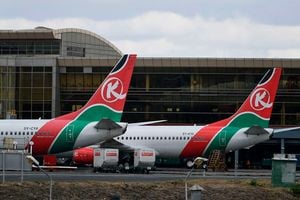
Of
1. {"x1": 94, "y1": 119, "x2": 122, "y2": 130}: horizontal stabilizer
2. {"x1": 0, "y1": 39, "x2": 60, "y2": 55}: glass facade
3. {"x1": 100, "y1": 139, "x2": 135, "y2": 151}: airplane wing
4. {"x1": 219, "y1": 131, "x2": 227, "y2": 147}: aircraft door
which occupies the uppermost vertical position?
{"x1": 0, "y1": 39, "x2": 60, "y2": 55}: glass facade

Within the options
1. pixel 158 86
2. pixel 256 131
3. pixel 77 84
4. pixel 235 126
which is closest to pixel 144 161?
pixel 256 131

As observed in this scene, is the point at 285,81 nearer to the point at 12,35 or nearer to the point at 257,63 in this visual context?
the point at 257,63

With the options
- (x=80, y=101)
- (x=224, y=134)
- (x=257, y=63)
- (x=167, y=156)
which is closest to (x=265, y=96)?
(x=224, y=134)

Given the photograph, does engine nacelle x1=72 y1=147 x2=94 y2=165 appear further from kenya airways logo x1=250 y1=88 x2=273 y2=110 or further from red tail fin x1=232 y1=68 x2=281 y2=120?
kenya airways logo x1=250 y1=88 x2=273 y2=110

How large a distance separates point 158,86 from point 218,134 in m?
23.9

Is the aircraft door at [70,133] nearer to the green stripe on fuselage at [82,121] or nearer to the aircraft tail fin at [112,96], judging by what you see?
the green stripe on fuselage at [82,121]

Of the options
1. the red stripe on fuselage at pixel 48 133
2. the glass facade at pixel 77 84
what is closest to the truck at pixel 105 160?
the red stripe on fuselage at pixel 48 133

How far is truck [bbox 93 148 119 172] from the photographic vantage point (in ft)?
183

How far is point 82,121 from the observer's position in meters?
56.5

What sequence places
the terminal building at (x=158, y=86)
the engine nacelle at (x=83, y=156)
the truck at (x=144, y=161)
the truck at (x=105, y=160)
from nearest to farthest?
1. the truck at (x=105, y=160)
2. the truck at (x=144, y=161)
3. the engine nacelle at (x=83, y=156)
4. the terminal building at (x=158, y=86)

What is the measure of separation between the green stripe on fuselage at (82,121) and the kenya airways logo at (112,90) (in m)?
0.75

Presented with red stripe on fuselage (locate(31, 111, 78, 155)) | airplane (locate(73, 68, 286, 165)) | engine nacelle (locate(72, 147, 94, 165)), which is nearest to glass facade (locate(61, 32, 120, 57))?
airplane (locate(73, 68, 286, 165))

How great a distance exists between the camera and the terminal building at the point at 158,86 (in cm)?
8975

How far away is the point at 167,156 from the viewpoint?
70.4 m
